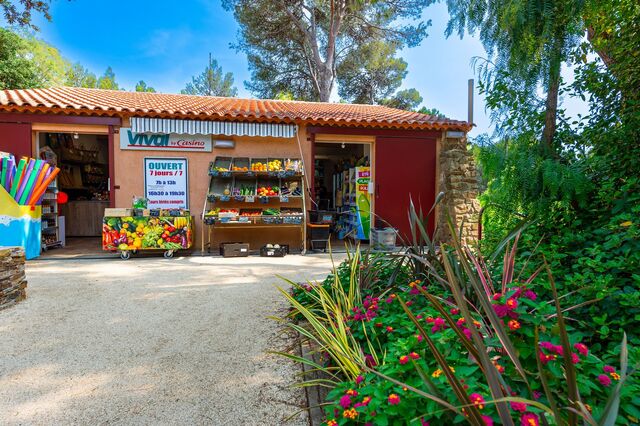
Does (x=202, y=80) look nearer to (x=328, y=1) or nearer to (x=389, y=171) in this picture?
(x=328, y=1)

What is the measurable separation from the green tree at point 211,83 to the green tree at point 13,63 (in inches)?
534

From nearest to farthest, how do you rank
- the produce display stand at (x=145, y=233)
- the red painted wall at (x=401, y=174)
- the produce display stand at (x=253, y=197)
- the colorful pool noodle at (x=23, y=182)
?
the colorful pool noodle at (x=23, y=182) < the produce display stand at (x=145, y=233) < the produce display stand at (x=253, y=197) < the red painted wall at (x=401, y=174)

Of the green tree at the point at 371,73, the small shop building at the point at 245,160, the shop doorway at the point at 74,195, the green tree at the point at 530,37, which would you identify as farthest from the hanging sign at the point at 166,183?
the green tree at the point at 371,73

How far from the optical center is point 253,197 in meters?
6.52

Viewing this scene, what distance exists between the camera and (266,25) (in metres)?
12.8

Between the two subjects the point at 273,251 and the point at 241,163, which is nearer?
the point at 273,251

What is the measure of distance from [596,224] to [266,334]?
239 cm

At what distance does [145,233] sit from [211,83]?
2435 centimetres

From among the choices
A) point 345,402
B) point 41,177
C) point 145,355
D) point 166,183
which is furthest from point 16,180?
point 345,402

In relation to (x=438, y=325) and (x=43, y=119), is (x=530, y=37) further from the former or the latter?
(x=43, y=119)

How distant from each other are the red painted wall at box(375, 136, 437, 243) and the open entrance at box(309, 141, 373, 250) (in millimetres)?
386

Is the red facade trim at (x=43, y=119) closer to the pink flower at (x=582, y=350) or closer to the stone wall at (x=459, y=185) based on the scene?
the stone wall at (x=459, y=185)

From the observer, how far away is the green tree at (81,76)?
25.5 m

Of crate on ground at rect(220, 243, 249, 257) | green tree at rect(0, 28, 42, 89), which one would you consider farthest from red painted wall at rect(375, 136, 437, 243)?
green tree at rect(0, 28, 42, 89)
